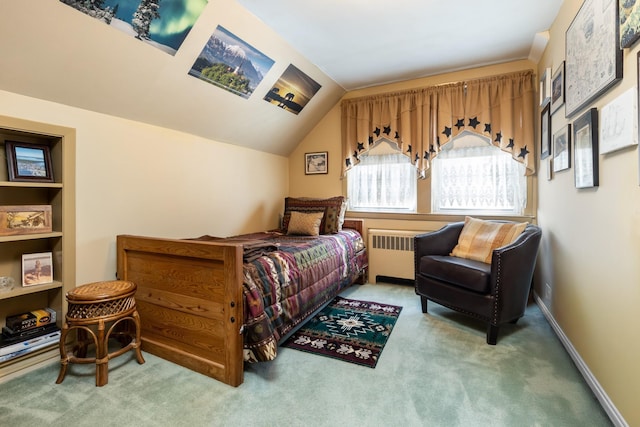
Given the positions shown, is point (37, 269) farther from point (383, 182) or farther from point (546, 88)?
point (546, 88)

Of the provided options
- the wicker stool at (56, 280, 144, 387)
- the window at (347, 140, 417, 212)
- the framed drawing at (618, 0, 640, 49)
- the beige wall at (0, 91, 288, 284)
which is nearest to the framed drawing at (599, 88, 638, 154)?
the framed drawing at (618, 0, 640, 49)

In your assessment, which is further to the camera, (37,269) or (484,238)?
(484,238)

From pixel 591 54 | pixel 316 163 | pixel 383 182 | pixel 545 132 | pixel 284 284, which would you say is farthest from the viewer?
pixel 316 163

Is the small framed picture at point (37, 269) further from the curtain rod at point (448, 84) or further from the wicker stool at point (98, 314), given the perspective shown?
the curtain rod at point (448, 84)

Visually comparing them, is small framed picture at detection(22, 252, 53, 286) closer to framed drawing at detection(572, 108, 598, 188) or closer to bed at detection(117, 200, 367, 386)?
bed at detection(117, 200, 367, 386)

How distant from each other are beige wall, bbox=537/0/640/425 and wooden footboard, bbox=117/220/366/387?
1.78 meters

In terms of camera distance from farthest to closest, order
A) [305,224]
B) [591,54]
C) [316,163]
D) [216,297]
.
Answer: [316,163], [305,224], [216,297], [591,54]

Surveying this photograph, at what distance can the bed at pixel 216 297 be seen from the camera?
1.69m

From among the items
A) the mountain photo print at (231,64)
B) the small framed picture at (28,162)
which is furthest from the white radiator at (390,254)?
the small framed picture at (28,162)

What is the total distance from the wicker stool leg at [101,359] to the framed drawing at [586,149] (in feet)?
9.10

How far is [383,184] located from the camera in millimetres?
3738

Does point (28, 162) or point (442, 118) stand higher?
point (442, 118)

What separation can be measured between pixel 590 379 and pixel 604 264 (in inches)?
24.9

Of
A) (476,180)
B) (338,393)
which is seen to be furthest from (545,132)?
(338,393)
